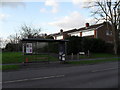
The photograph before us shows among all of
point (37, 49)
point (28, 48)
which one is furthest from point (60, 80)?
point (37, 49)

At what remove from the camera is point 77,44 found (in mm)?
29859

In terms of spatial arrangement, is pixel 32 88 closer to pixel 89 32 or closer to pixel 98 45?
pixel 98 45

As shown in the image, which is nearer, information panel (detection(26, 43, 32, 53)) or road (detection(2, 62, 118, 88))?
road (detection(2, 62, 118, 88))

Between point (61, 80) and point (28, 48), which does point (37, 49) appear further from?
point (61, 80)

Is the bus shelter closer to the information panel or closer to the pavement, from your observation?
the information panel

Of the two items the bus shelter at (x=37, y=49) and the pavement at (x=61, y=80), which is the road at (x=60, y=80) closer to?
the pavement at (x=61, y=80)

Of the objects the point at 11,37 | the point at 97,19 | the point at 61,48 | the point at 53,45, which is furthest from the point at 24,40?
the point at 11,37

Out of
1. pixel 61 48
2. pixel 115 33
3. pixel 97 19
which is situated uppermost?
pixel 97 19

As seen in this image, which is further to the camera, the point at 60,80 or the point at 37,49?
the point at 37,49

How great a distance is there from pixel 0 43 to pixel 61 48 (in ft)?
171

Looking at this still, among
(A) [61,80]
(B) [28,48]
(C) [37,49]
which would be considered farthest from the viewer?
(C) [37,49]

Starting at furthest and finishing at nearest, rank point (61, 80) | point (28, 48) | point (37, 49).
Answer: point (37, 49)
point (28, 48)
point (61, 80)

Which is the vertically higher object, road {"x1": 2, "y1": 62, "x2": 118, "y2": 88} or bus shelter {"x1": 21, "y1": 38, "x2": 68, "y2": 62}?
bus shelter {"x1": 21, "y1": 38, "x2": 68, "y2": 62}

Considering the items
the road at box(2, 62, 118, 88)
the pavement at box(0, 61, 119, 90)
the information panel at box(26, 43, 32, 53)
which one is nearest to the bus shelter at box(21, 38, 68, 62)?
the information panel at box(26, 43, 32, 53)
